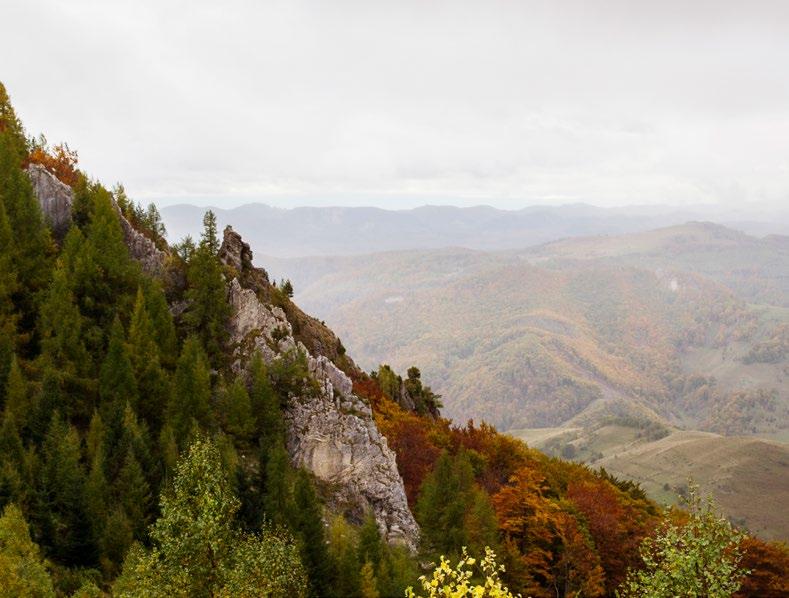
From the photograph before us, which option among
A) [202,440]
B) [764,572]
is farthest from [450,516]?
[764,572]

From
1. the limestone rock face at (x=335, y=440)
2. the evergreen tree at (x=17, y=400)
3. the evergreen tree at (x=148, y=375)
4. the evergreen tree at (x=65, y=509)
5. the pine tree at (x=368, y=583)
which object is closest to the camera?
the evergreen tree at (x=65, y=509)

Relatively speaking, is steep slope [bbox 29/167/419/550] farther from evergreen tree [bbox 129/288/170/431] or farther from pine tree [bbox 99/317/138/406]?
pine tree [bbox 99/317/138/406]

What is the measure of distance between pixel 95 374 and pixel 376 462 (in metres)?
28.7

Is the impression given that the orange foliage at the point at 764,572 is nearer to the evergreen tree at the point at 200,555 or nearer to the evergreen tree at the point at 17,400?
the evergreen tree at the point at 200,555

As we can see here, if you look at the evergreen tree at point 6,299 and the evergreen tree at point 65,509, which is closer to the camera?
the evergreen tree at point 65,509

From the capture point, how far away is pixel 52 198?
72000 millimetres

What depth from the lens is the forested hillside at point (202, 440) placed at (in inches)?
1549

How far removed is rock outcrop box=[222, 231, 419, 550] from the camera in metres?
59.3

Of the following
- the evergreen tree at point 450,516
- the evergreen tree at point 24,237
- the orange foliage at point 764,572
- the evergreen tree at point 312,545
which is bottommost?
the orange foliage at point 764,572

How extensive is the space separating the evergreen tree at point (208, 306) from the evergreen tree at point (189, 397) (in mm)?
6376

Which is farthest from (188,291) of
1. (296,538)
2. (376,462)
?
(296,538)

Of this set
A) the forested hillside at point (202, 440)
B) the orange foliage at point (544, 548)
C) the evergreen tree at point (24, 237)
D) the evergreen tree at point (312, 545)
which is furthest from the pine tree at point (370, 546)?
the evergreen tree at point (24, 237)

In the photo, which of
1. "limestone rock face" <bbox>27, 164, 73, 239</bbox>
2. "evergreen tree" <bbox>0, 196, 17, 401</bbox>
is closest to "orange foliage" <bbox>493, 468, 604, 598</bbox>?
"evergreen tree" <bbox>0, 196, 17, 401</bbox>

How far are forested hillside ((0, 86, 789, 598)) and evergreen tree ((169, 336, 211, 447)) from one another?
175mm
